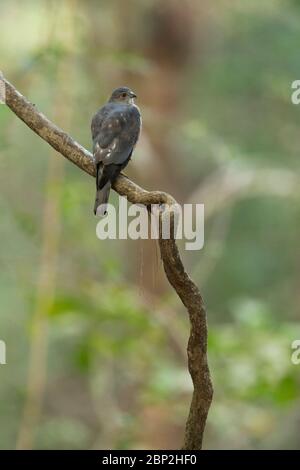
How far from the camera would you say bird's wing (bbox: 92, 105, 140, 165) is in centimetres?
349

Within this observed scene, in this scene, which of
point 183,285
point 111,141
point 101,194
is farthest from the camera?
point 111,141

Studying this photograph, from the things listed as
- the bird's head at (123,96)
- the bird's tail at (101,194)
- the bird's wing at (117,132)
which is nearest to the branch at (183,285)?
the bird's tail at (101,194)

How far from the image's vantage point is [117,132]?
3.71m

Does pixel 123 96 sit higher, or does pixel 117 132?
pixel 123 96

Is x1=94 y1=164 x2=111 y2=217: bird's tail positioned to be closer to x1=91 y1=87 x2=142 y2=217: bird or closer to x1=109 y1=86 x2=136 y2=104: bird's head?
x1=91 y1=87 x2=142 y2=217: bird

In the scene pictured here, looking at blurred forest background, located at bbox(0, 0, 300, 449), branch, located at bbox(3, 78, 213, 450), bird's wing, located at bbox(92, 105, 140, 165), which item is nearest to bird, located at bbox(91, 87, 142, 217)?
bird's wing, located at bbox(92, 105, 140, 165)

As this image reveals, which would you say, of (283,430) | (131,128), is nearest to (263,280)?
(283,430)

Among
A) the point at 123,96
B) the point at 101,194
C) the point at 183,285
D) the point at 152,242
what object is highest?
the point at 123,96

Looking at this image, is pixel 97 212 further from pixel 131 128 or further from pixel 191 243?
pixel 191 243

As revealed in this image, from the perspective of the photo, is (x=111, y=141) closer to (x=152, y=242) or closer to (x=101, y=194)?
(x=101, y=194)

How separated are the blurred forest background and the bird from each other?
0.36 metres

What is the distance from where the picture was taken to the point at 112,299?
598cm

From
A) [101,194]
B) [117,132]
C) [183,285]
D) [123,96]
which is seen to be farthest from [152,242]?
[183,285]

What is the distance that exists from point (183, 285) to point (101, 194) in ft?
2.51
